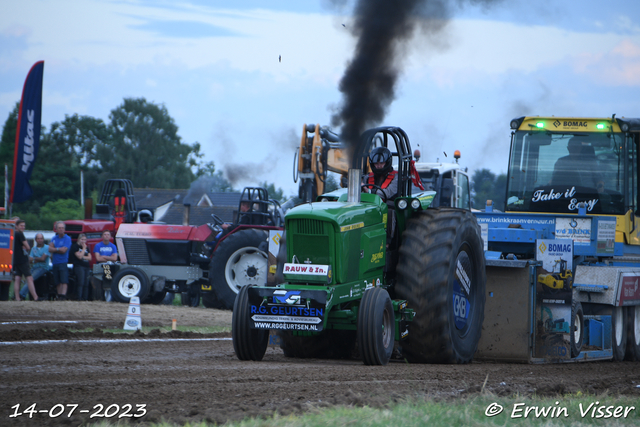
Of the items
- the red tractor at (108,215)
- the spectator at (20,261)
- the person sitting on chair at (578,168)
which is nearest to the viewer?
the person sitting on chair at (578,168)

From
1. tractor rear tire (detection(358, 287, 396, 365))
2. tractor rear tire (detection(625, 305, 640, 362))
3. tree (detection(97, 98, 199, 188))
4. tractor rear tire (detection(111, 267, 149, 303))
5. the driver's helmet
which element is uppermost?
tree (detection(97, 98, 199, 188))

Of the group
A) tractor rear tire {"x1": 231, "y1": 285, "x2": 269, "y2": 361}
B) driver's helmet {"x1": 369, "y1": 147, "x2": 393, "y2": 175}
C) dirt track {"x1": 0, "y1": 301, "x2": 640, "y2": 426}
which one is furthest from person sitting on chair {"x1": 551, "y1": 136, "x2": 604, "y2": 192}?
tractor rear tire {"x1": 231, "y1": 285, "x2": 269, "y2": 361}

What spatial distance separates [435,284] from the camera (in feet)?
23.4

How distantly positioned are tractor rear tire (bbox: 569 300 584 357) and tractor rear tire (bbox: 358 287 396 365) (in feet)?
9.68

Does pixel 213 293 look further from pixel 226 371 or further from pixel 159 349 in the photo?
pixel 226 371

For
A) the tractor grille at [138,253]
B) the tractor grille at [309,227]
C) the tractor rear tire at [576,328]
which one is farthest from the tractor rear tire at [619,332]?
the tractor grille at [138,253]

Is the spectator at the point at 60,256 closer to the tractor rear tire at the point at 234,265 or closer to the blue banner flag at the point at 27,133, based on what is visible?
the tractor rear tire at the point at 234,265

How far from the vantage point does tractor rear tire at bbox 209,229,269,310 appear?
15844 millimetres

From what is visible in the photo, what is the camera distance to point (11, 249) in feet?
52.4

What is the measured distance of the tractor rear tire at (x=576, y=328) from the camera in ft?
28.5

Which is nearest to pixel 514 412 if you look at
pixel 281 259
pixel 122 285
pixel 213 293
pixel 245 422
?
pixel 245 422

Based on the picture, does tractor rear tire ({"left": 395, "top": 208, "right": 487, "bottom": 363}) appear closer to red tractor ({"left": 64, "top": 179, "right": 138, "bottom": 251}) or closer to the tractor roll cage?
the tractor roll cage

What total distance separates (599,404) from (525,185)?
697 cm

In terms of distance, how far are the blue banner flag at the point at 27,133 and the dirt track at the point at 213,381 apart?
1152cm
